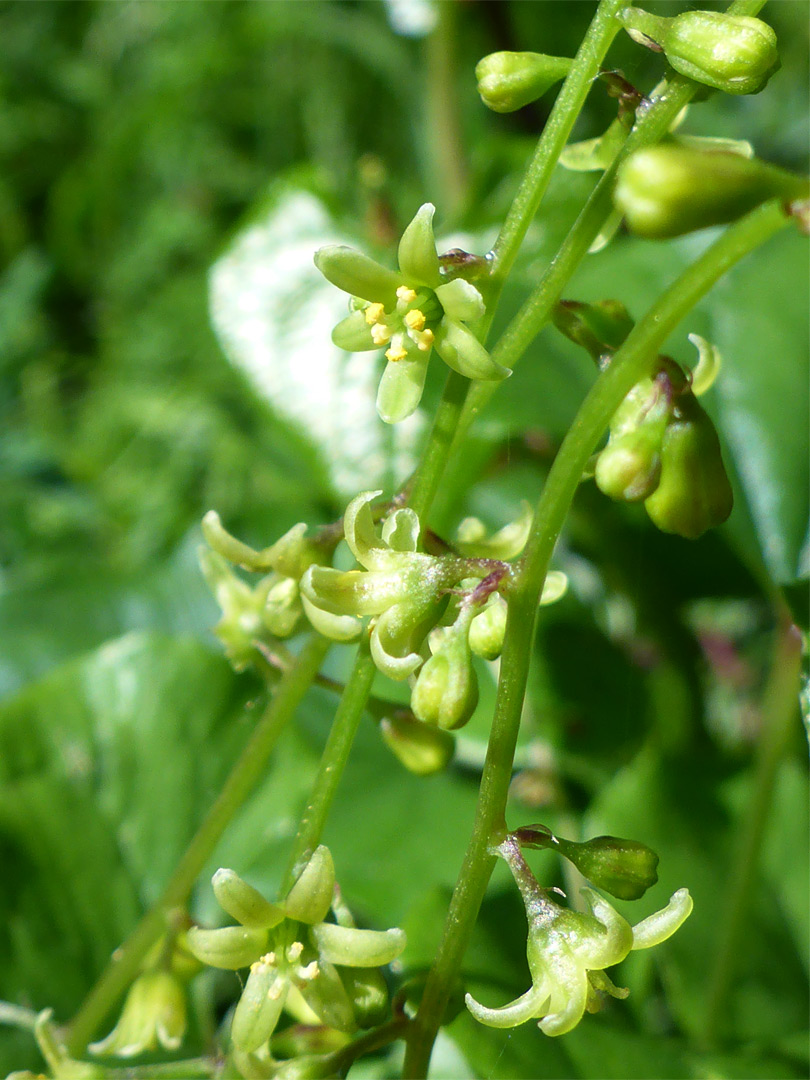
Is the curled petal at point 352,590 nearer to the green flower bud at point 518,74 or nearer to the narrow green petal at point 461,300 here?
the narrow green petal at point 461,300

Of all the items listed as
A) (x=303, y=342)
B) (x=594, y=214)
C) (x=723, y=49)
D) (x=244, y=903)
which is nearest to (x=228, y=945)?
(x=244, y=903)

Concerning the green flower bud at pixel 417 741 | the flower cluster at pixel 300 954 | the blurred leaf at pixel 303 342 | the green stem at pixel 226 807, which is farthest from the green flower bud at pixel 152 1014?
the blurred leaf at pixel 303 342

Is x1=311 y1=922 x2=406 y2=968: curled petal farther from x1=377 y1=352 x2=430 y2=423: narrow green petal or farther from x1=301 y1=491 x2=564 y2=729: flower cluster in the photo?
x1=377 y1=352 x2=430 y2=423: narrow green petal

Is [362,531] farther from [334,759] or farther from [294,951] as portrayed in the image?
[294,951]

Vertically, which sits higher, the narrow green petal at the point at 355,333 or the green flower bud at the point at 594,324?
the green flower bud at the point at 594,324

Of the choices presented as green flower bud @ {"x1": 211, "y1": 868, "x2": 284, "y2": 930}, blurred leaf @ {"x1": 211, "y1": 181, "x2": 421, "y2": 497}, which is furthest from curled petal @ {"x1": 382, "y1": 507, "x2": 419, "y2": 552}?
blurred leaf @ {"x1": 211, "y1": 181, "x2": 421, "y2": 497}

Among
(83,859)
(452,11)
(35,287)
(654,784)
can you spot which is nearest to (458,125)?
(452,11)

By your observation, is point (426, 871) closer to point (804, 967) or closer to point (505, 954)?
point (505, 954)
